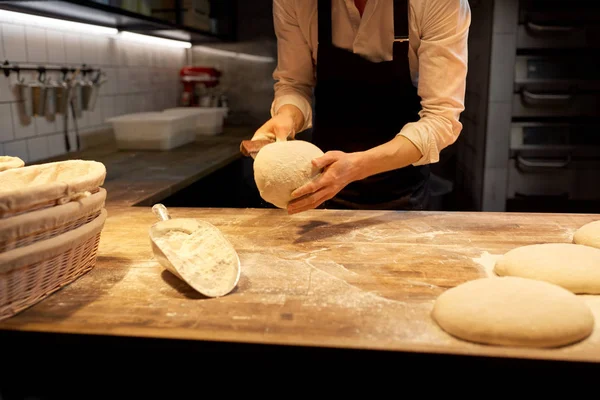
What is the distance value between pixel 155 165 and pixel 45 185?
5.30 feet

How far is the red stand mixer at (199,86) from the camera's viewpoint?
3.89 meters

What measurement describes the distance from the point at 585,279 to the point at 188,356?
0.71 m

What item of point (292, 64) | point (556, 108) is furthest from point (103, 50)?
point (556, 108)

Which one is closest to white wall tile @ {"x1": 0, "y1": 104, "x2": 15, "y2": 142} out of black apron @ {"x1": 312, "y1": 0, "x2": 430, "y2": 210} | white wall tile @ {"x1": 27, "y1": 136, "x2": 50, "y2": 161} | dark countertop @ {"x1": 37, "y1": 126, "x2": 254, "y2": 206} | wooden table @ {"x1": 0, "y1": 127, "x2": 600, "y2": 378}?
white wall tile @ {"x1": 27, "y1": 136, "x2": 50, "y2": 161}

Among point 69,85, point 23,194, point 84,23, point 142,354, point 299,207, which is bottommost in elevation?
point 142,354

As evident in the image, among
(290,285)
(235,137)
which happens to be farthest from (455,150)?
(290,285)

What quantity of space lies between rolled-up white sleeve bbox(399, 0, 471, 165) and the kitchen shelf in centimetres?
135

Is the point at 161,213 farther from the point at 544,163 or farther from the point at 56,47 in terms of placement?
the point at 544,163

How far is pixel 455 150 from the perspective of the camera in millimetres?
4012

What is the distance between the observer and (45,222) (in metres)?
0.91

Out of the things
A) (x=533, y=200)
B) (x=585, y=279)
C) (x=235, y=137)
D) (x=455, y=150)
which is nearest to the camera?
(x=585, y=279)

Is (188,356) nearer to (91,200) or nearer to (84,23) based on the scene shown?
(91,200)

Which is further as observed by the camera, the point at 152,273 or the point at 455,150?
the point at 455,150

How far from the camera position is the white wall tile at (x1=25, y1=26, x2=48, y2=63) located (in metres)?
2.31
